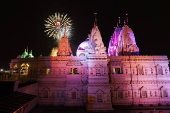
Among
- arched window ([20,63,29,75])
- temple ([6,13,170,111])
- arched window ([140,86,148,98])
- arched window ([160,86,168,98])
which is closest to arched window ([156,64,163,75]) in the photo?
temple ([6,13,170,111])

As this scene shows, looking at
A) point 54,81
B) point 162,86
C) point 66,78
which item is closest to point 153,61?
point 162,86

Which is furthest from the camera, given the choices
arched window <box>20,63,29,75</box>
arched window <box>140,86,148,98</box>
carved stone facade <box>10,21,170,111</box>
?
arched window <box>20,63,29,75</box>

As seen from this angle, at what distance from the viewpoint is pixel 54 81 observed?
26.0m

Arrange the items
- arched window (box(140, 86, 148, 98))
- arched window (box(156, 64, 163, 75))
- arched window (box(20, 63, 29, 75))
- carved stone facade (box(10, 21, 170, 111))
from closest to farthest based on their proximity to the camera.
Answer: carved stone facade (box(10, 21, 170, 111)) → arched window (box(140, 86, 148, 98)) → arched window (box(156, 64, 163, 75)) → arched window (box(20, 63, 29, 75))

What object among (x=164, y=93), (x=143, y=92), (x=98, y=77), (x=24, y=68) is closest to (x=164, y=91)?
(x=164, y=93)

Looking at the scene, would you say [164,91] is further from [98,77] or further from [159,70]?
[98,77]

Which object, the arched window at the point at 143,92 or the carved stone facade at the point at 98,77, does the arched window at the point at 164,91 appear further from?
the arched window at the point at 143,92

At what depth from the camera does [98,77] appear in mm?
23172

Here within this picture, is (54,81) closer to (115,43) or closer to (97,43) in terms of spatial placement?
(97,43)

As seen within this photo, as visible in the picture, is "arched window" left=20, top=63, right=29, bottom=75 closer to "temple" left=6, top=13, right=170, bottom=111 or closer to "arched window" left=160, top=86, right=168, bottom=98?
"temple" left=6, top=13, right=170, bottom=111

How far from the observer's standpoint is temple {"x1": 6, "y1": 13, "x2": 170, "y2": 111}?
78.7 ft

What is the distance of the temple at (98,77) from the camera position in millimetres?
23984

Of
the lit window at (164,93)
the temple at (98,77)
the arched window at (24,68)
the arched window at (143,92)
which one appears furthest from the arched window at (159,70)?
the arched window at (24,68)

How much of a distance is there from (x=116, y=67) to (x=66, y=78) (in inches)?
390
